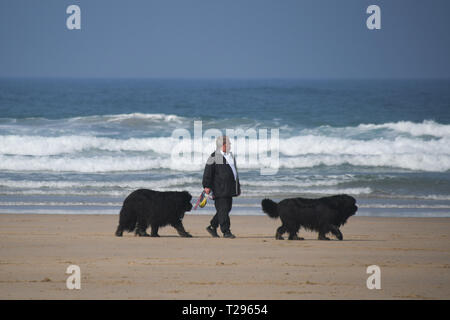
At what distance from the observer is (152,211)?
11.5 meters

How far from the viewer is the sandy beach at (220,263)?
766 centimetres

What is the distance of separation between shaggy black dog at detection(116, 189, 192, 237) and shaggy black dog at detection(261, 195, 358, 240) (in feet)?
4.48

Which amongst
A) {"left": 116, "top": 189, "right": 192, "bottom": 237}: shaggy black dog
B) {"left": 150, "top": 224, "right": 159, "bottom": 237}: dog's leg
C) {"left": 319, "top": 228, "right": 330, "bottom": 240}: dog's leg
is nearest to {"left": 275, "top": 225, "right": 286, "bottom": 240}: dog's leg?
{"left": 319, "top": 228, "right": 330, "bottom": 240}: dog's leg

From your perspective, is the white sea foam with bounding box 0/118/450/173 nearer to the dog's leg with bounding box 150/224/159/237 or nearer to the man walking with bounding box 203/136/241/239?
the dog's leg with bounding box 150/224/159/237

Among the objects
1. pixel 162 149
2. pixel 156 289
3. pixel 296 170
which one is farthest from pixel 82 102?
→ pixel 156 289

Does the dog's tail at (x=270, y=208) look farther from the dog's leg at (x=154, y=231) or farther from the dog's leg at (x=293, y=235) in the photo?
the dog's leg at (x=154, y=231)

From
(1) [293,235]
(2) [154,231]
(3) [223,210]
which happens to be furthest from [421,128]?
(2) [154,231]

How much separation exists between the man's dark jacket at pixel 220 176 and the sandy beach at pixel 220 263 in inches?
29.4

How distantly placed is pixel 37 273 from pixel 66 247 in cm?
192

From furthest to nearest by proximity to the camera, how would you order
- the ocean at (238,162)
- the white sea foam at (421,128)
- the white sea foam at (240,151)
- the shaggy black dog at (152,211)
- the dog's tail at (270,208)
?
1. the white sea foam at (421,128)
2. the white sea foam at (240,151)
3. the ocean at (238,162)
4. the shaggy black dog at (152,211)
5. the dog's tail at (270,208)

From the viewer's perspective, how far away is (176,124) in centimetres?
3472

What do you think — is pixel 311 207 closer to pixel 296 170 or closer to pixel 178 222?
pixel 178 222

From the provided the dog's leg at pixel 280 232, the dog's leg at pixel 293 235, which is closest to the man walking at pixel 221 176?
the dog's leg at pixel 280 232

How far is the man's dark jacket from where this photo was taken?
11.2m
